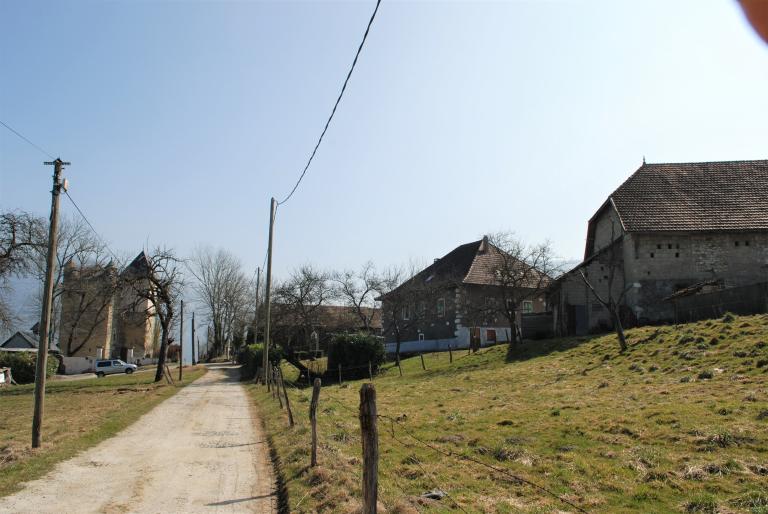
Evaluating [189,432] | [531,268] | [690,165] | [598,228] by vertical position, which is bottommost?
[189,432]

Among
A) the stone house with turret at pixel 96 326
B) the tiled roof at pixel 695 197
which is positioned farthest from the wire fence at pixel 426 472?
the stone house with turret at pixel 96 326

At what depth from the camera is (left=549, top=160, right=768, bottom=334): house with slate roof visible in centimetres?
3081

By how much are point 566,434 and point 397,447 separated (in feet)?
10.5

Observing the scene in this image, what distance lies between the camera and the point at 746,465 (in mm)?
7863

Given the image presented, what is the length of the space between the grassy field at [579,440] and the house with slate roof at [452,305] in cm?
2394

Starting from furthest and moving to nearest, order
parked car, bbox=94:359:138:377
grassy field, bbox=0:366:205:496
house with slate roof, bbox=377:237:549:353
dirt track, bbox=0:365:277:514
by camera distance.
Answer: parked car, bbox=94:359:138:377 < house with slate roof, bbox=377:237:549:353 < grassy field, bbox=0:366:205:496 < dirt track, bbox=0:365:277:514

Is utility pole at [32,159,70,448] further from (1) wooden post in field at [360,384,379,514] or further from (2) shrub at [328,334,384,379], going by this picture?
(2) shrub at [328,334,384,379]

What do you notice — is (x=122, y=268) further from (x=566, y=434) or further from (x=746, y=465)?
(x=746, y=465)

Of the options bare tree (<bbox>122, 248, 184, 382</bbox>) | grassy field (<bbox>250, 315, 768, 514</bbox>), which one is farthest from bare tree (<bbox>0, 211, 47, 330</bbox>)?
grassy field (<bbox>250, 315, 768, 514</bbox>)

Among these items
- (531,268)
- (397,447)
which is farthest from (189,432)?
(531,268)

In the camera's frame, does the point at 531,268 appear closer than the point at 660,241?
No

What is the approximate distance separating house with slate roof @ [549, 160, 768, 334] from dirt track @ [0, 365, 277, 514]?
22517mm

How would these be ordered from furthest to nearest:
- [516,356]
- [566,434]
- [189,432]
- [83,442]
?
1. [516,356]
2. [189,432]
3. [83,442]
4. [566,434]

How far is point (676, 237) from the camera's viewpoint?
31.6m
